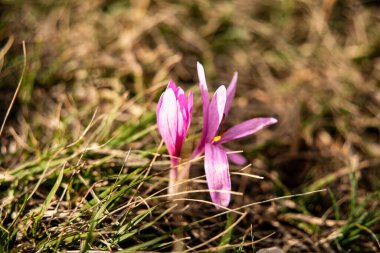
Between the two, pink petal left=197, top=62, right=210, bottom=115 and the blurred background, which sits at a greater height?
pink petal left=197, top=62, right=210, bottom=115

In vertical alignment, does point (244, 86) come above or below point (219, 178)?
below

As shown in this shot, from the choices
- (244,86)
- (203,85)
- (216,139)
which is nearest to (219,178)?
(216,139)

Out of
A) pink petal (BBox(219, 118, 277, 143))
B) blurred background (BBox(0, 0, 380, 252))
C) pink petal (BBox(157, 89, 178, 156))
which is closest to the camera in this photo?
pink petal (BBox(157, 89, 178, 156))

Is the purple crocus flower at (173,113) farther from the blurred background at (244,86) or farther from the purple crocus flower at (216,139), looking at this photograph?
the blurred background at (244,86)

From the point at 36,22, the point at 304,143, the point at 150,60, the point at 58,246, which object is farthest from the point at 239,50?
the point at 58,246

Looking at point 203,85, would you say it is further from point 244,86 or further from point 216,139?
point 244,86

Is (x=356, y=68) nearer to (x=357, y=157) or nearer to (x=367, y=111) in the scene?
(x=367, y=111)

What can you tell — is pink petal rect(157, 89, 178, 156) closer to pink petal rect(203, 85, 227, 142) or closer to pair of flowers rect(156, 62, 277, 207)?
pair of flowers rect(156, 62, 277, 207)

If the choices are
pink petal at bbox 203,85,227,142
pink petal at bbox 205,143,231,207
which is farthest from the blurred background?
pink petal at bbox 203,85,227,142
